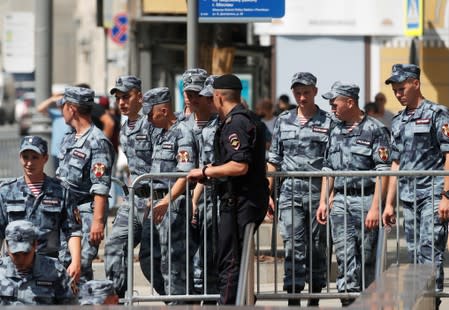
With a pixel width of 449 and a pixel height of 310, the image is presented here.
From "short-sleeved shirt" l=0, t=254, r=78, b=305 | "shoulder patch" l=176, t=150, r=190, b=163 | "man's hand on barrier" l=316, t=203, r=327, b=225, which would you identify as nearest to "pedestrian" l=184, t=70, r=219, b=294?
"shoulder patch" l=176, t=150, r=190, b=163

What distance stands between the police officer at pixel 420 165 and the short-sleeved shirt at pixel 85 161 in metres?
2.11

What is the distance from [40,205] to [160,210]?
1456 millimetres

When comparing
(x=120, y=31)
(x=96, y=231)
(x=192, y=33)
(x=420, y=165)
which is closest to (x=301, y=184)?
(x=420, y=165)

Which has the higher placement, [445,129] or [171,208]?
[445,129]

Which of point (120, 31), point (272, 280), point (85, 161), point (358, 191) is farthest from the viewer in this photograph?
point (120, 31)

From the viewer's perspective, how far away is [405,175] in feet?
36.8

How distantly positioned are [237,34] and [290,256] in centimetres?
1395

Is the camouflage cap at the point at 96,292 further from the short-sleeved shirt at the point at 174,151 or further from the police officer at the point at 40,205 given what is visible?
the short-sleeved shirt at the point at 174,151

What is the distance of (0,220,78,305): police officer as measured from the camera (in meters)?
9.16

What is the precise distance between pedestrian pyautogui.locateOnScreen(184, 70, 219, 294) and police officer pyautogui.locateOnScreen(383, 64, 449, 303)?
52.0 inches

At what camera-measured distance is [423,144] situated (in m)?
11.4

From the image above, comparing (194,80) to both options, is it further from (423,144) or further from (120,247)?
(423,144)

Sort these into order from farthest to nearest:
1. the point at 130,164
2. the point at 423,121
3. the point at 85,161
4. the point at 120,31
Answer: the point at 120,31
the point at 130,164
the point at 423,121
the point at 85,161

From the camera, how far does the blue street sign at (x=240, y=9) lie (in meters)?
13.6
